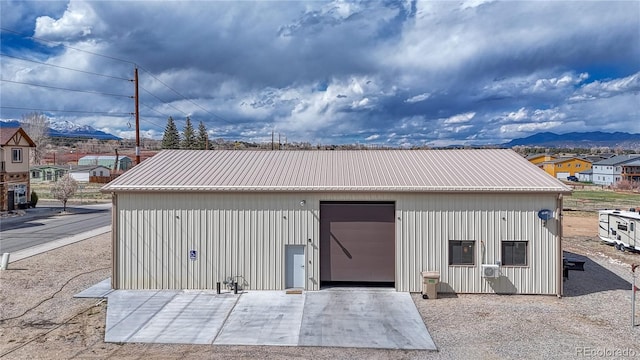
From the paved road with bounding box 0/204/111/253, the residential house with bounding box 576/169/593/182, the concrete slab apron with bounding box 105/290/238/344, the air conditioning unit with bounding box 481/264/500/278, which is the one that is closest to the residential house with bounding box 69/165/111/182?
the paved road with bounding box 0/204/111/253

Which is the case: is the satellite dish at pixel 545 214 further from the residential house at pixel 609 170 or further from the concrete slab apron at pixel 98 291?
the residential house at pixel 609 170

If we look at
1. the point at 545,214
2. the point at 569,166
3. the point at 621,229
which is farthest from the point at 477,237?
the point at 569,166

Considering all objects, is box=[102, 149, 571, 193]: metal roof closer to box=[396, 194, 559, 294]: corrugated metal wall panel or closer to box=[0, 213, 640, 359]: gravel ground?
box=[396, 194, 559, 294]: corrugated metal wall panel

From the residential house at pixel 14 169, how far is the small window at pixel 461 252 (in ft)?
130

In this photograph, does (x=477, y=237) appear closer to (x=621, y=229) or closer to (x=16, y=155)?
(x=621, y=229)

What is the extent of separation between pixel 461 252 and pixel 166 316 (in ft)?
36.9

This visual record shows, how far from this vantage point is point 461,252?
52.4 ft

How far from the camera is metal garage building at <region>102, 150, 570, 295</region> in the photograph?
51.8 feet

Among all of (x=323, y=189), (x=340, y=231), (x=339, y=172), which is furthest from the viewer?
(x=339, y=172)

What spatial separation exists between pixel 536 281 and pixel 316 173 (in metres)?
9.87

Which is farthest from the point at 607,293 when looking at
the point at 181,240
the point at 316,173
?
the point at 181,240

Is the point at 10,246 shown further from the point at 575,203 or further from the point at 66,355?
the point at 575,203

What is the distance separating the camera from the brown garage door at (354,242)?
16.5 meters

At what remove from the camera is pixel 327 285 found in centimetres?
1673
